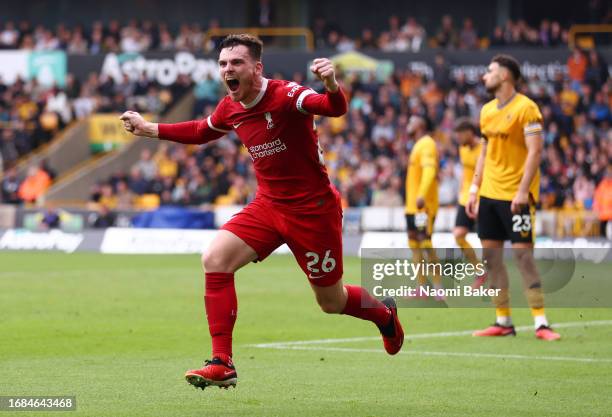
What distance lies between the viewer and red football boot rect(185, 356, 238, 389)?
7.70 meters

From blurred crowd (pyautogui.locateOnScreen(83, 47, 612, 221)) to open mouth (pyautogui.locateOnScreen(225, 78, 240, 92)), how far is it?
19.7 metres

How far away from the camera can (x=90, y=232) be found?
2714cm

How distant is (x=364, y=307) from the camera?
8.98m

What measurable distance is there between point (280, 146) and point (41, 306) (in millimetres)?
7073

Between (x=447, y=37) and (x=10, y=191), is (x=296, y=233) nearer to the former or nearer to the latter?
(x=10, y=191)

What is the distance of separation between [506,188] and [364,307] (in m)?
3.50

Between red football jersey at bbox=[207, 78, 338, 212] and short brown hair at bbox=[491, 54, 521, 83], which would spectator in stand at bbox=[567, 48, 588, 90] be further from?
red football jersey at bbox=[207, 78, 338, 212]

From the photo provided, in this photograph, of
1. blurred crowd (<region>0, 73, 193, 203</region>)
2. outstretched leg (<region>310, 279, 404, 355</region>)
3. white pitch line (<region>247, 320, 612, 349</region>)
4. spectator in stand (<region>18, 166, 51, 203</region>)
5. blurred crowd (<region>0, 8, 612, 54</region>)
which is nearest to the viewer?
outstretched leg (<region>310, 279, 404, 355</region>)

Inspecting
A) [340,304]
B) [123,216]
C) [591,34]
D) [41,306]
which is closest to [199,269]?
[41,306]

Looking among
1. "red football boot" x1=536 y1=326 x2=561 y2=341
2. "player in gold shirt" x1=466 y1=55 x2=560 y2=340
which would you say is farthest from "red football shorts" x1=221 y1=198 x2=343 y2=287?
"red football boot" x1=536 y1=326 x2=561 y2=341

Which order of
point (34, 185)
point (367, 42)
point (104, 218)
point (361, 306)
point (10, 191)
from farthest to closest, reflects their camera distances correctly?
point (367, 42) → point (34, 185) → point (10, 191) → point (104, 218) → point (361, 306)

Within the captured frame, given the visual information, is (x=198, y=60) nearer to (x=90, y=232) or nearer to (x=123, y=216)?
(x=123, y=216)

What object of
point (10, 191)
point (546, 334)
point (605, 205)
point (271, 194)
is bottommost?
point (10, 191)

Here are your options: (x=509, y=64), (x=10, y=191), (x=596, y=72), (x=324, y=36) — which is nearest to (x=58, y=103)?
(x=10, y=191)
